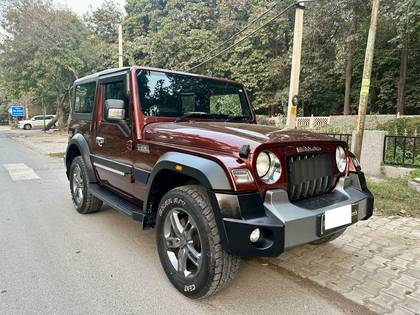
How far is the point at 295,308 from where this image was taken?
2438 millimetres

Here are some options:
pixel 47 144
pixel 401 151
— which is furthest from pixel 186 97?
pixel 47 144

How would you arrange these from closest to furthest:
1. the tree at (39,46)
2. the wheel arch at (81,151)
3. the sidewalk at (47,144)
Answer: the wheel arch at (81,151)
the sidewalk at (47,144)
the tree at (39,46)

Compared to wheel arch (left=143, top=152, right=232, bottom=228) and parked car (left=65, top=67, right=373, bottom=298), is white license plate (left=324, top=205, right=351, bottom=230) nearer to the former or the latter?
parked car (left=65, top=67, right=373, bottom=298)

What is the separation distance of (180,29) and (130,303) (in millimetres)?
23405

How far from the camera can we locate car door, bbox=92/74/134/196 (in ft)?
11.1

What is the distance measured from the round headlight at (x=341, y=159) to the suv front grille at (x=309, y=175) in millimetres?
157

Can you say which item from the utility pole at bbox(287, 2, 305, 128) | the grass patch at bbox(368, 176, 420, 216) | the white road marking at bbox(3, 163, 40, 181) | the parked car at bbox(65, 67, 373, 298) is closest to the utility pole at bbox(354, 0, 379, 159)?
the grass patch at bbox(368, 176, 420, 216)

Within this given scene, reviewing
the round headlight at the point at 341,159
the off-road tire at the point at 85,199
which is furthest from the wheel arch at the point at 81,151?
the round headlight at the point at 341,159

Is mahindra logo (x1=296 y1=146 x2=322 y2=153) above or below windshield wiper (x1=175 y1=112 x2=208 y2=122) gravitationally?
below

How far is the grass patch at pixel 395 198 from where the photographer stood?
4641mm

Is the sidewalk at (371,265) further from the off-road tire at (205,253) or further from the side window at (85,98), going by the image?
the side window at (85,98)

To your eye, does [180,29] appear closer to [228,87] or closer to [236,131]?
[228,87]

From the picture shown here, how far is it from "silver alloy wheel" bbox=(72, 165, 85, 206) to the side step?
0.44m

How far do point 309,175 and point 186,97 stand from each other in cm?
169
